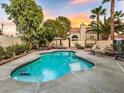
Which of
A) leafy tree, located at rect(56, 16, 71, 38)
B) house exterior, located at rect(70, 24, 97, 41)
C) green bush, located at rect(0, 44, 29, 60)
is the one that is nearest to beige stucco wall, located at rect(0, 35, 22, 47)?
green bush, located at rect(0, 44, 29, 60)

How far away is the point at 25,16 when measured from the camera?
2936cm

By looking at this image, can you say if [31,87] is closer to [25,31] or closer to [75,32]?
[25,31]

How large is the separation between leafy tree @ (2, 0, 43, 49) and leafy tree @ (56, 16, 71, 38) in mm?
24199

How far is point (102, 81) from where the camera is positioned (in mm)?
8922

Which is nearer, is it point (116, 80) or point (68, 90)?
point (68, 90)

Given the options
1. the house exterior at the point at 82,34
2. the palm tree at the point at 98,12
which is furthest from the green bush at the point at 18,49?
the house exterior at the point at 82,34

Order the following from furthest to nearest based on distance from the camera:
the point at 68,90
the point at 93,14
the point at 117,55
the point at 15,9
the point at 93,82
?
the point at 93,14 < the point at 15,9 < the point at 117,55 < the point at 93,82 < the point at 68,90

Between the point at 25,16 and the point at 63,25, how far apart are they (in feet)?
98.9

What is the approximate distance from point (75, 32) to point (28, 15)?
27548mm

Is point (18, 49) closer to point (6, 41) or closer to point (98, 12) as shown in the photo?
point (6, 41)

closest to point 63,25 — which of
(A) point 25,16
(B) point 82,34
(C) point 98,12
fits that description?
(B) point 82,34

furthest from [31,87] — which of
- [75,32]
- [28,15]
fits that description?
[75,32]

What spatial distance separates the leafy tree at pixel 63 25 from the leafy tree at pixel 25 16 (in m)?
24.2

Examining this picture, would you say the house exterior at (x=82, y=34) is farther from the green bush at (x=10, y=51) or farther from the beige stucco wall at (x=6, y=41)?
the beige stucco wall at (x=6, y=41)
